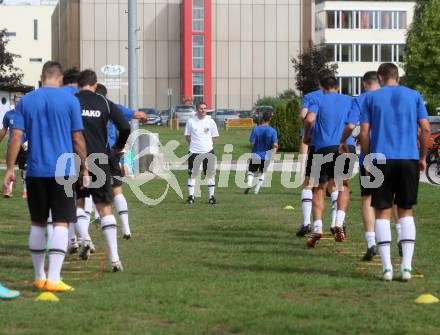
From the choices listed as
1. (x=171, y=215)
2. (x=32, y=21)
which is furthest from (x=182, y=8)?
(x=171, y=215)

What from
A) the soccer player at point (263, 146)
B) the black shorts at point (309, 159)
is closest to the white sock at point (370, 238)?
the black shorts at point (309, 159)

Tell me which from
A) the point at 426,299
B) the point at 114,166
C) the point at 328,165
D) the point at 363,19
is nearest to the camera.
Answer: the point at 426,299

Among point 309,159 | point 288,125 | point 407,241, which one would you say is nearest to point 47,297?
point 407,241

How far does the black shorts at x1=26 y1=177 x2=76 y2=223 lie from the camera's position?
9797 millimetres

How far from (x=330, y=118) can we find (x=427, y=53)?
7034 centimetres

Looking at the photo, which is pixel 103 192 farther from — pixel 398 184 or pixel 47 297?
pixel 398 184

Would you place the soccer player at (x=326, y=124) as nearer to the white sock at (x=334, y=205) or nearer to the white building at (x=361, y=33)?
the white sock at (x=334, y=205)

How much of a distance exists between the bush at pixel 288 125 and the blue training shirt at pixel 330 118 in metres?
32.2

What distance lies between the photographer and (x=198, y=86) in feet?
301

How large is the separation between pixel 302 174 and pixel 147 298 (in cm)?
536

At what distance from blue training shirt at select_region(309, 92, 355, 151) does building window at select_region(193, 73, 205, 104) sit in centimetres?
7752

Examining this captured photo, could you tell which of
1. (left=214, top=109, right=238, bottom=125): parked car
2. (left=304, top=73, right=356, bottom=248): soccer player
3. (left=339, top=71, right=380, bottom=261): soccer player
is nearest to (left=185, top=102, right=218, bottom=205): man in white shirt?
(left=304, top=73, right=356, bottom=248): soccer player

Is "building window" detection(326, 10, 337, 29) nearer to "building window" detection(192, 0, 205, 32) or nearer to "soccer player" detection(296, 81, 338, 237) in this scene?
"building window" detection(192, 0, 205, 32)

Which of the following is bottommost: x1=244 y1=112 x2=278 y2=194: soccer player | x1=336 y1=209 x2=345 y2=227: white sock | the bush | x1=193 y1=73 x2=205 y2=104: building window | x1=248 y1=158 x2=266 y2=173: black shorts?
x1=336 y1=209 x2=345 y2=227: white sock
